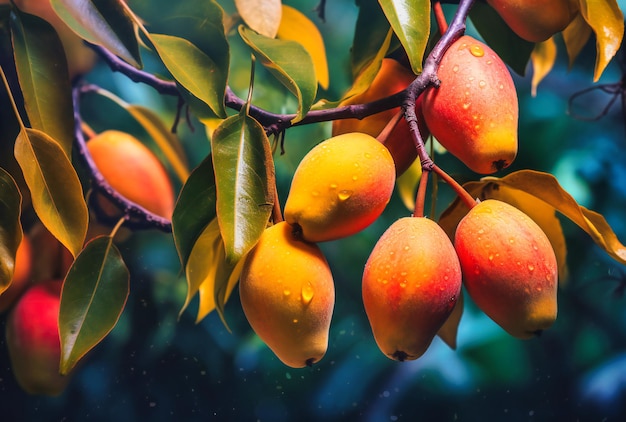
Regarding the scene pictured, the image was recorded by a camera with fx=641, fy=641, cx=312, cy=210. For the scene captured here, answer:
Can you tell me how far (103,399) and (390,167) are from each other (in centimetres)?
35

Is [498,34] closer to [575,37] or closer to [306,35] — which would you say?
[575,37]

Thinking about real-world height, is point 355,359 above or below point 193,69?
below

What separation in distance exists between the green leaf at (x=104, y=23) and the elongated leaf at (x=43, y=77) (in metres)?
0.05

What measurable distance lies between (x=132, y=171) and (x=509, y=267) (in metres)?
0.36

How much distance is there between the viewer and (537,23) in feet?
1.76

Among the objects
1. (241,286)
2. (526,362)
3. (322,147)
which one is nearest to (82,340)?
(241,286)

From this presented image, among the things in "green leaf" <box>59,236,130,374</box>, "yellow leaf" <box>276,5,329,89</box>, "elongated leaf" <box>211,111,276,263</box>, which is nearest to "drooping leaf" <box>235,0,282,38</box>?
"yellow leaf" <box>276,5,329,89</box>

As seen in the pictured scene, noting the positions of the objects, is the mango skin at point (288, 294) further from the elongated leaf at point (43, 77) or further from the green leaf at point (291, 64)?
the elongated leaf at point (43, 77)

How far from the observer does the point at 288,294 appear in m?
0.46

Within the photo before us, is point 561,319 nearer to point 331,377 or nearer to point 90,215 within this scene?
point 331,377

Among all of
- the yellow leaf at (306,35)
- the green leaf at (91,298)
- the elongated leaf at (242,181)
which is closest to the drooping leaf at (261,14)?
the yellow leaf at (306,35)

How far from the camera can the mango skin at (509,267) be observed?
0.46m

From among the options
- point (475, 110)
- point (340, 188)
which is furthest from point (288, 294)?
point (475, 110)

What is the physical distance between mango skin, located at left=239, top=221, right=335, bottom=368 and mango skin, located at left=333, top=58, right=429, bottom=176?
110 millimetres
